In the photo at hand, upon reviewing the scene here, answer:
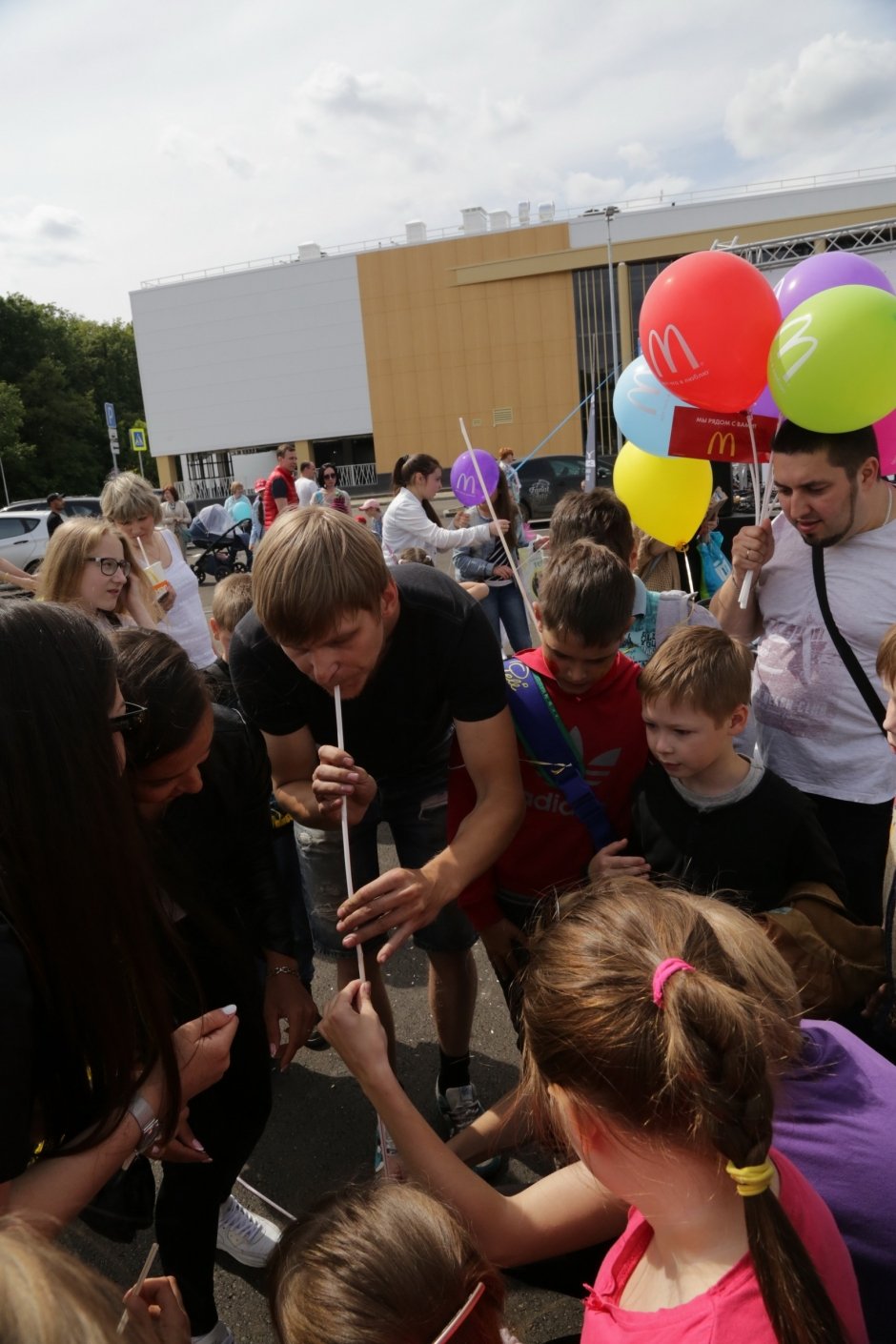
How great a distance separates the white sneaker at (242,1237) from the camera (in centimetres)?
213

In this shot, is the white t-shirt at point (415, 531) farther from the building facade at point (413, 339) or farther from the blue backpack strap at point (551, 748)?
the building facade at point (413, 339)

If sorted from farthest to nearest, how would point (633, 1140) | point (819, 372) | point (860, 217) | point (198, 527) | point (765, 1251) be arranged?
point (860, 217) → point (198, 527) → point (819, 372) → point (633, 1140) → point (765, 1251)

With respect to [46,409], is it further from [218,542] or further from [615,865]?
[615,865]

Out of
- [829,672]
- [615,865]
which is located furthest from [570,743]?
[829,672]

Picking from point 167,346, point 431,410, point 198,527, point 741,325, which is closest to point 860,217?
point 431,410

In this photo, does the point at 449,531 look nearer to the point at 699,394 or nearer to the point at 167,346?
the point at 699,394

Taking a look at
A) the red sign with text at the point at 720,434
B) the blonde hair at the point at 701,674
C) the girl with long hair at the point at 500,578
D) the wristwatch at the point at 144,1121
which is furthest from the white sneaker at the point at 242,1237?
the girl with long hair at the point at 500,578

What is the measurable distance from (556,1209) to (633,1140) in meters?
0.41

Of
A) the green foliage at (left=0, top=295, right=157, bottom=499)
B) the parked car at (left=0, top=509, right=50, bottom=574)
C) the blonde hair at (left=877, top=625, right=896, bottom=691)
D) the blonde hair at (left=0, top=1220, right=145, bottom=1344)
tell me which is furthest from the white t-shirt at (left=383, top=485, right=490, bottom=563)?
the green foliage at (left=0, top=295, right=157, bottom=499)

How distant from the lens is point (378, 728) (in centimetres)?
214

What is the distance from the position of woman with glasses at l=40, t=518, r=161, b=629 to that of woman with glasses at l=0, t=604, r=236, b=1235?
82.4 inches

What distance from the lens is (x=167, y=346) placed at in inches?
1783

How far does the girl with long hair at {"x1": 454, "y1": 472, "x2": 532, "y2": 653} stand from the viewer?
248 inches

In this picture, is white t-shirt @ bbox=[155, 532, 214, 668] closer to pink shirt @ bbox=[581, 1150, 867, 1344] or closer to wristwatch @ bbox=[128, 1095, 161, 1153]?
wristwatch @ bbox=[128, 1095, 161, 1153]
